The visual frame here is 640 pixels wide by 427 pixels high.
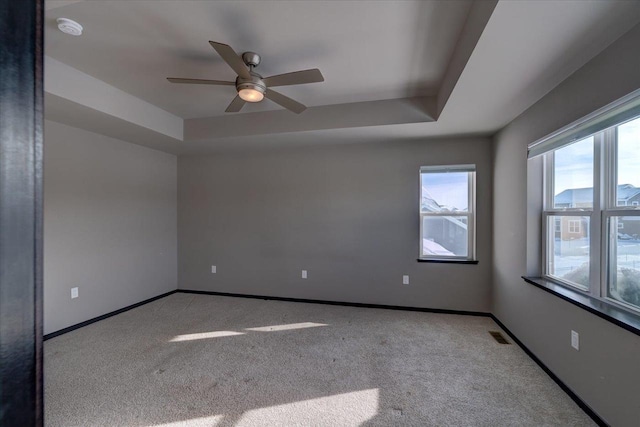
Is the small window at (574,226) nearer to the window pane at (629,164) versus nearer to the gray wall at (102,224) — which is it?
the window pane at (629,164)

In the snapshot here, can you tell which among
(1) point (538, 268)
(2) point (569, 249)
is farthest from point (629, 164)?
(1) point (538, 268)

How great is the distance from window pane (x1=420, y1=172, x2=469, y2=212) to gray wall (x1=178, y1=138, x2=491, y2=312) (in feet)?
0.48

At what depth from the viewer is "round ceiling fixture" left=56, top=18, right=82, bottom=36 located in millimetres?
1796

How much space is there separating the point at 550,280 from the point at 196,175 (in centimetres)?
460

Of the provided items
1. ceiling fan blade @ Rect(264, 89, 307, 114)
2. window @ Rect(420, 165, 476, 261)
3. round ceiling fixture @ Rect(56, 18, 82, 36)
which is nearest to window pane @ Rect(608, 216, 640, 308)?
window @ Rect(420, 165, 476, 261)

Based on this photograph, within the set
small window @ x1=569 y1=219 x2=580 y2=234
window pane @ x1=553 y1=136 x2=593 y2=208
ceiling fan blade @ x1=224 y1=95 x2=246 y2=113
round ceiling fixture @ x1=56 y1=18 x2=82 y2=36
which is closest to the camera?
round ceiling fixture @ x1=56 y1=18 x2=82 y2=36

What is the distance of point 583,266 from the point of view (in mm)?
2080

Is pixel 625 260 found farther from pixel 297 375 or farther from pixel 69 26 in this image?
pixel 69 26

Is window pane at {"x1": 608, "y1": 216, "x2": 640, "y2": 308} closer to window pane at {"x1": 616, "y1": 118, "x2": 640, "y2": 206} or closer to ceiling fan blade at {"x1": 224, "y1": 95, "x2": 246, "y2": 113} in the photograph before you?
window pane at {"x1": 616, "y1": 118, "x2": 640, "y2": 206}

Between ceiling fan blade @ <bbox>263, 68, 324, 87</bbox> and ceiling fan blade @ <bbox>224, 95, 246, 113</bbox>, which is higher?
ceiling fan blade @ <bbox>263, 68, 324, 87</bbox>

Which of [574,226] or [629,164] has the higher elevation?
[629,164]

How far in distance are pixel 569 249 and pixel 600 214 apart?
0.46 metres

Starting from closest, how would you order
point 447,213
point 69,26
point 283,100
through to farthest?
point 69,26, point 283,100, point 447,213

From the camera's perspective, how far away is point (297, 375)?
7.41ft
